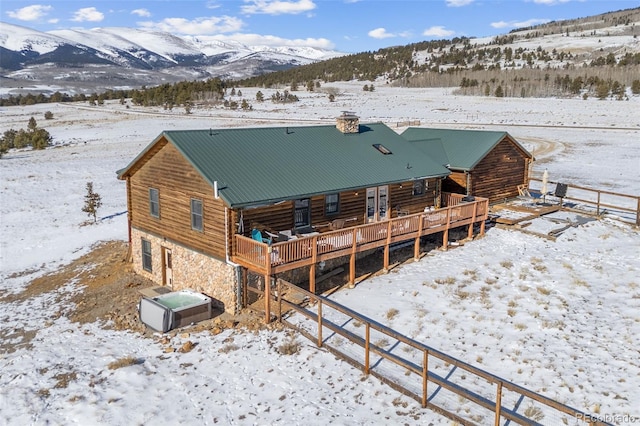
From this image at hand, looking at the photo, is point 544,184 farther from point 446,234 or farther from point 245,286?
point 245,286

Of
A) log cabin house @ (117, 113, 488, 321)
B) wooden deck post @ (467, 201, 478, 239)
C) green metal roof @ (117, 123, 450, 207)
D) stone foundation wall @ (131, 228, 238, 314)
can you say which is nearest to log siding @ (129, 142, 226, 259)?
log cabin house @ (117, 113, 488, 321)

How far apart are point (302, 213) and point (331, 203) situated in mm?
1385

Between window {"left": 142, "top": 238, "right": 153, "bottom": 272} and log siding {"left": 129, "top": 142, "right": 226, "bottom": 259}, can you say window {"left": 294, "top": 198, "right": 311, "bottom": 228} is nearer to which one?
log siding {"left": 129, "top": 142, "right": 226, "bottom": 259}

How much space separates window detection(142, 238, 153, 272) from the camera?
68.7 feet

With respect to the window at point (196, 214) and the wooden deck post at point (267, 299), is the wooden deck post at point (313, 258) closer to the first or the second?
the wooden deck post at point (267, 299)

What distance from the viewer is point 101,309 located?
18.1 m

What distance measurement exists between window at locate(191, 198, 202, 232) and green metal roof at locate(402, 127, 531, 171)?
13.2 meters

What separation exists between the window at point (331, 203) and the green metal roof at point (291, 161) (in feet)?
2.07

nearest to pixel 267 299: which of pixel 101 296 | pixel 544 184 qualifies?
pixel 101 296

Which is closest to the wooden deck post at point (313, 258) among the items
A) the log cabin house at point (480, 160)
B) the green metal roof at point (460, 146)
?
the log cabin house at point (480, 160)

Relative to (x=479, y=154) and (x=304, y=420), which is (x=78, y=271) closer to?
(x=304, y=420)

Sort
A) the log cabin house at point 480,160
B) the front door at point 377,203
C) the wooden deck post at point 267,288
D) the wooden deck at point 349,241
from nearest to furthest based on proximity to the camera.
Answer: the wooden deck post at point 267,288 → the wooden deck at point 349,241 → the front door at point 377,203 → the log cabin house at point 480,160

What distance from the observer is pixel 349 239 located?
59.5 ft

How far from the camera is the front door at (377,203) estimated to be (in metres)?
21.1
